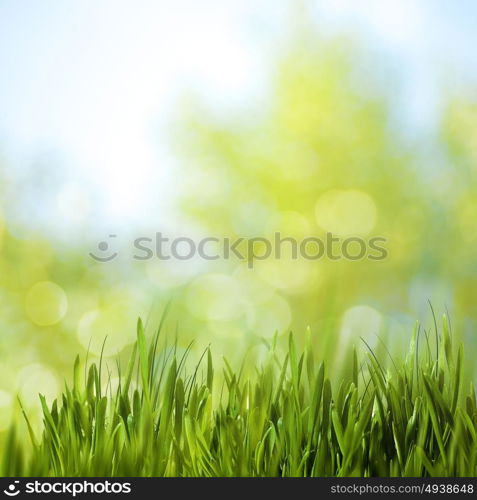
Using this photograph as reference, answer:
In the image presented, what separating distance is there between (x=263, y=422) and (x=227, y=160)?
0.54 m

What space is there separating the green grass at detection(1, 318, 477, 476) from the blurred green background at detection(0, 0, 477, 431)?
98mm

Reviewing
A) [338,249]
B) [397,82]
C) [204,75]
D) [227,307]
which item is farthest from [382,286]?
[204,75]

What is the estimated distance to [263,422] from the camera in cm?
95

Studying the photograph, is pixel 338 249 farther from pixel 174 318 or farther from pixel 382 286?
pixel 174 318

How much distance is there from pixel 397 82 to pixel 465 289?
0.41 m

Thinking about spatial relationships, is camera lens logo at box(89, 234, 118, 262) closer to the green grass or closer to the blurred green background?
the blurred green background

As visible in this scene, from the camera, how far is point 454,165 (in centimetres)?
120

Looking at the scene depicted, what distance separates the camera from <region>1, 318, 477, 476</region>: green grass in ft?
3.06
